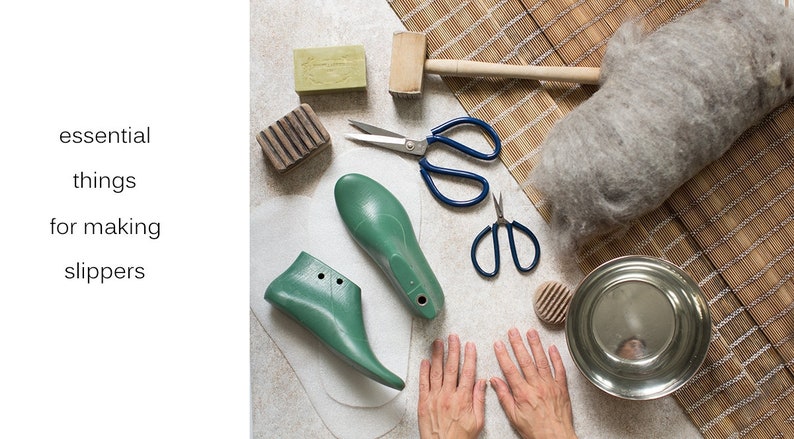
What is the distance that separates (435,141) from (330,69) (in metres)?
0.19

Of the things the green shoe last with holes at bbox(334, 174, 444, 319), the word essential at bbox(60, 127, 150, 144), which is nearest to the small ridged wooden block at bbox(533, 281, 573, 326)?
the green shoe last with holes at bbox(334, 174, 444, 319)

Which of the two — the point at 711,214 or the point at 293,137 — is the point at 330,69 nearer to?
the point at 293,137

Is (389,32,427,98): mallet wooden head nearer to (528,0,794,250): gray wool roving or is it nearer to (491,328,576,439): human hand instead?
(528,0,794,250): gray wool roving

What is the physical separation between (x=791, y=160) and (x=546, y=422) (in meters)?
0.54

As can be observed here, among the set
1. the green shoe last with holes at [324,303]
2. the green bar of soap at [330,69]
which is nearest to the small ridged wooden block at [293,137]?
the green bar of soap at [330,69]

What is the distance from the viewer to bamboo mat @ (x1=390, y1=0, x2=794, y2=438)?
1.02m

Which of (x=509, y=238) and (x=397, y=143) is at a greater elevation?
(x=397, y=143)

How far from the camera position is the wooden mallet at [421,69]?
1.02 m

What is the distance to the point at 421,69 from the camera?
1029mm

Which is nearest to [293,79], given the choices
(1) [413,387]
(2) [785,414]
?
(1) [413,387]

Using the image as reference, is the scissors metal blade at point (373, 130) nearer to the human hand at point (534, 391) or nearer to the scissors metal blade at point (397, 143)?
the scissors metal blade at point (397, 143)

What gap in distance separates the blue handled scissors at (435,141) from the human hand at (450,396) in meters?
0.23

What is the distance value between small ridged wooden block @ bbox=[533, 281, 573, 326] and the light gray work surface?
0.07 ft

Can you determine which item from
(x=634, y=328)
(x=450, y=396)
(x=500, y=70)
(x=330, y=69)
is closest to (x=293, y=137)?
(x=330, y=69)
